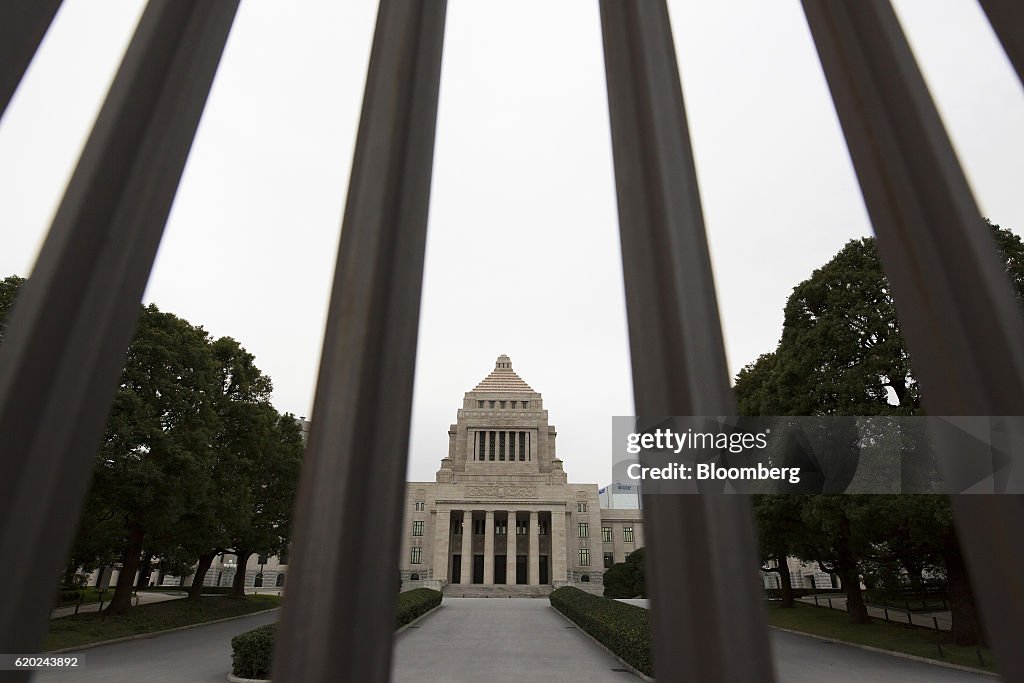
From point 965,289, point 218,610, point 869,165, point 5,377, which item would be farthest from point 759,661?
point 218,610

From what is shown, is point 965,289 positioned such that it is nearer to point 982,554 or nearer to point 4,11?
point 982,554

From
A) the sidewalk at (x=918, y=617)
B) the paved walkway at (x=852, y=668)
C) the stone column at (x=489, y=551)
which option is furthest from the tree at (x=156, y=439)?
the stone column at (x=489, y=551)

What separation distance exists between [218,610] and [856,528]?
2362 centimetres

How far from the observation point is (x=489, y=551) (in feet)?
180

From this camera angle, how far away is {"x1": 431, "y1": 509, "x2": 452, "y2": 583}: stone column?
51562 millimetres

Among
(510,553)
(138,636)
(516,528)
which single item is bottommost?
(138,636)

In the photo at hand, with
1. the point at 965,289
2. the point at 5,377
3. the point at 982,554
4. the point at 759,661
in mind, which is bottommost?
the point at 759,661

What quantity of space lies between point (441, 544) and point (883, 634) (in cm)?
4228

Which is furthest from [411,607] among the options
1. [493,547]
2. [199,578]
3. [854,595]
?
[493,547]

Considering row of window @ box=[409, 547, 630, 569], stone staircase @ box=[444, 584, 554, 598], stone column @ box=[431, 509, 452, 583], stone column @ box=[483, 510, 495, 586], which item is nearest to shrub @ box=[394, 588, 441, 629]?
stone staircase @ box=[444, 584, 554, 598]

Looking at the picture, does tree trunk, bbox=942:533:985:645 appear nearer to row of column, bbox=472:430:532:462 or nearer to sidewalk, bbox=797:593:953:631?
sidewalk, bbox=797:593:953:631

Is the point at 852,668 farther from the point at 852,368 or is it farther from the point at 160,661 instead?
the point at 160,661

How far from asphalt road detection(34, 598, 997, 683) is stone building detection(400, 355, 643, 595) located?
35.9 meters

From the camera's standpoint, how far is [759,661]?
1001 millimetres
